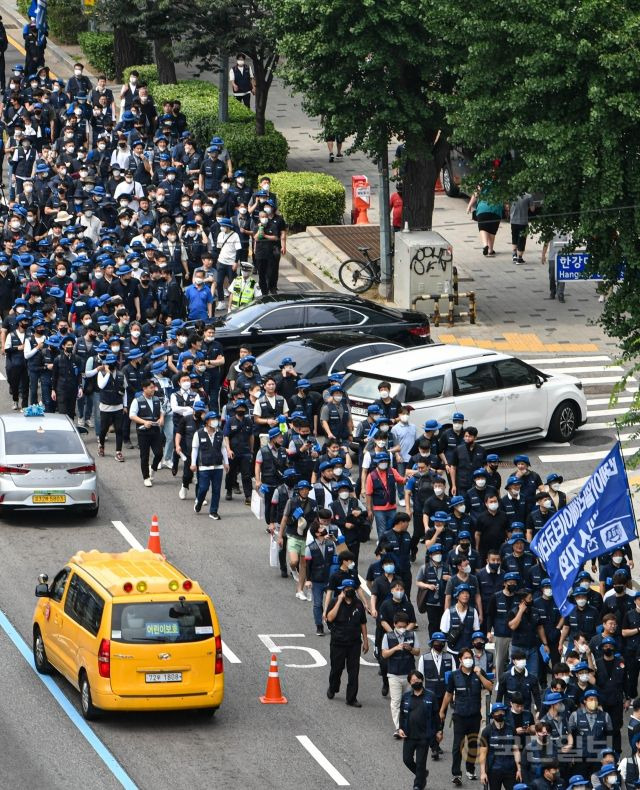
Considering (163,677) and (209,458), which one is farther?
(209,458)

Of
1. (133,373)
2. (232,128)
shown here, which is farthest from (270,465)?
(232,128)

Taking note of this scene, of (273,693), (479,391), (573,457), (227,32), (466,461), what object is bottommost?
(273,693)

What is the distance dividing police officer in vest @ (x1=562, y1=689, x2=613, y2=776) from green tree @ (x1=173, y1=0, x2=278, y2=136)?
24854mm

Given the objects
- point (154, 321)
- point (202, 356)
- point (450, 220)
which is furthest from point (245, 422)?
point (450, 220)

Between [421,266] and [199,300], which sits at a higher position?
[421,266]

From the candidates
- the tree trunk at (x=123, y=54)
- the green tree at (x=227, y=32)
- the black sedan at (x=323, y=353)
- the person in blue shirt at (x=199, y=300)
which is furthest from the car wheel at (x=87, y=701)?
the tree trunk at (x=123, y=54)

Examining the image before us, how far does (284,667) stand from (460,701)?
3.16 metres

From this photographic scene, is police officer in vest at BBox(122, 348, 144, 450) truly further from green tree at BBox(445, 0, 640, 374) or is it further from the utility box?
the utility box

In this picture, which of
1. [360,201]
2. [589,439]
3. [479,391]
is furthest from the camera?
[360,201]

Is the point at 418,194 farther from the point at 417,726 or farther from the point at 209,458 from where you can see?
the point at 417,726

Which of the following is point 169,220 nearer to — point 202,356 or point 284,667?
point 202,356

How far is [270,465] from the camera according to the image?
82.1 ft

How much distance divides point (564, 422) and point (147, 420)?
692 centimetres

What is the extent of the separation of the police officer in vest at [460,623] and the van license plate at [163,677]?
9.73 ft
